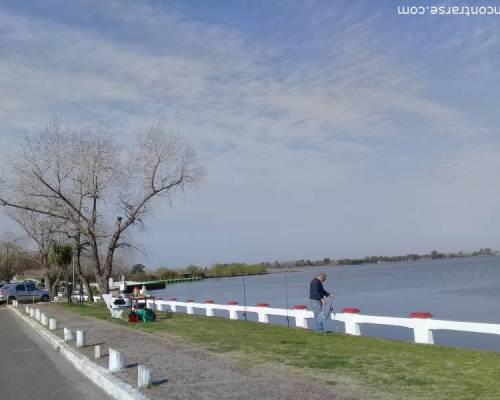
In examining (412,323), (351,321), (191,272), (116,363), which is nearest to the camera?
(116,363)

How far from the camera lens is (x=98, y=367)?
38.0 feet

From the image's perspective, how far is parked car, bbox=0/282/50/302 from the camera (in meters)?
45.9

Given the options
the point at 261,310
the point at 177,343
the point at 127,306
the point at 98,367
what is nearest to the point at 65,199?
the point at 127,306

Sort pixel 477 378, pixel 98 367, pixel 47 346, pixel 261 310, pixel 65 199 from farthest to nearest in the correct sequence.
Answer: pixel 65 199 → pixel 261 310 → pixel 47 346 → pixel 98 367 → pixel 477 378

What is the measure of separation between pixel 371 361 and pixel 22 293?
39.4 m

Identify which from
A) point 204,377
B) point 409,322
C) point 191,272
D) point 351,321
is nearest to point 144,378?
point 204,377

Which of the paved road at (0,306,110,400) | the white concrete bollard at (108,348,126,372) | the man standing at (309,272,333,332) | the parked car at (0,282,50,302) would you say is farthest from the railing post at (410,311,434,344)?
the parked car at (0,282,50,302)

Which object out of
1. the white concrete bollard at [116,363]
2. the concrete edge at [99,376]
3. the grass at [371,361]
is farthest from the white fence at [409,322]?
the concrete edge at [99,376]

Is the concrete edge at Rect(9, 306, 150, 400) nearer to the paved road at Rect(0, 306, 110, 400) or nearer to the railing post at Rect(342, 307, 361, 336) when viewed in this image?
the paved road at Rect(0, 306, 110, 400)

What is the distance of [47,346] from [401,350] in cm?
891

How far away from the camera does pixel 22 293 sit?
46406 mm

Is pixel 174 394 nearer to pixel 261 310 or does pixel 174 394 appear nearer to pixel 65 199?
pixel 261 310

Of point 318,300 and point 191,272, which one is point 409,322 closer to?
point 318,300

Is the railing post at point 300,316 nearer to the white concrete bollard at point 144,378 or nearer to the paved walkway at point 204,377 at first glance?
the paved walkway at point 204,377
